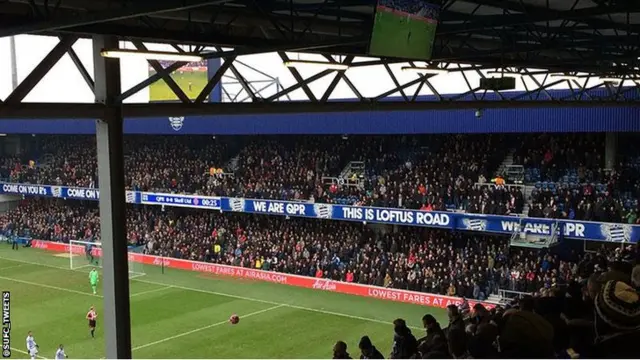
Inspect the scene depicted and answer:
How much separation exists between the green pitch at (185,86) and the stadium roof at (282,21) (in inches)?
1130

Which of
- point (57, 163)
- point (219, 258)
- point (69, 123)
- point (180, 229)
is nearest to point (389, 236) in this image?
point (219, 258)

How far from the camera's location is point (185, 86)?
43.0m

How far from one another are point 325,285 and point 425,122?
8.32 meters

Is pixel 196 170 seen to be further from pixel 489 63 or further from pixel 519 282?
pixel 489 63

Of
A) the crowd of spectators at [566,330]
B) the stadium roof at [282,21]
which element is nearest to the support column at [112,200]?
the stadium roof at [282,21]

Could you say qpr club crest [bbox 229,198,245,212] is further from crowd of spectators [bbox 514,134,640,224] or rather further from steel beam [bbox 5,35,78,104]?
steel beam [bbox 5,35,78,104]

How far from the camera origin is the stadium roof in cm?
773

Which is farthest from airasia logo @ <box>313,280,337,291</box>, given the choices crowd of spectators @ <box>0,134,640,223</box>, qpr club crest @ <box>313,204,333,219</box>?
crowd of spectators @ <box>0,134,640,223</box>

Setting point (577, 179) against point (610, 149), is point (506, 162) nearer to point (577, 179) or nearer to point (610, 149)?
point (577, 179)

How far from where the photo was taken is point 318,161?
37156 mm

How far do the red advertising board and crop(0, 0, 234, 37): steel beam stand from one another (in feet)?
66.1

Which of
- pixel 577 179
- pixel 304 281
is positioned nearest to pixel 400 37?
pixel 577 179

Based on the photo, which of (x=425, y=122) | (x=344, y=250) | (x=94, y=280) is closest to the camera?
(x=94, y=280)

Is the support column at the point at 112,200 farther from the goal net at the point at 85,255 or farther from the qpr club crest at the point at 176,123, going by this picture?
the qpr club crest at the point at 176,123
